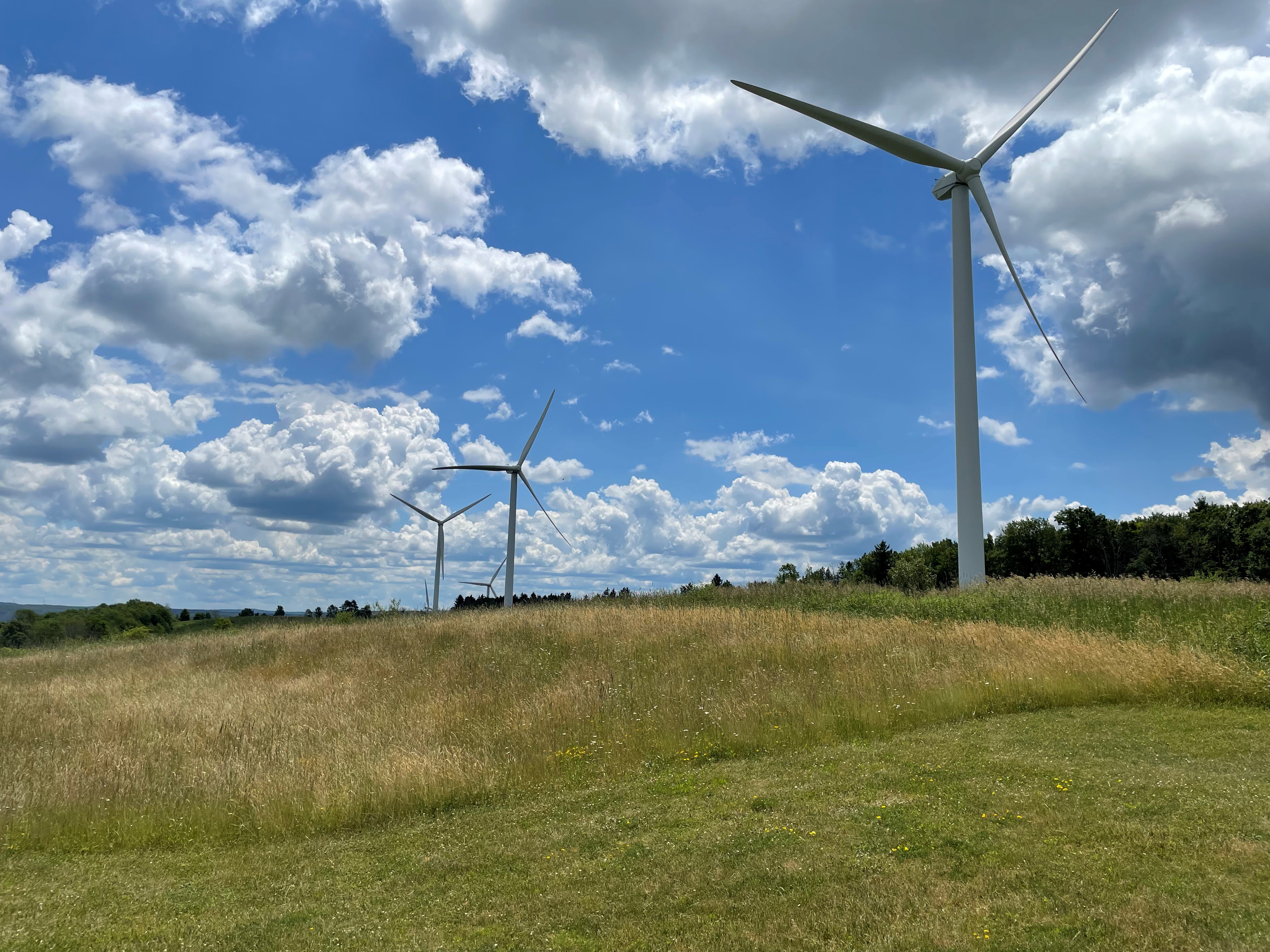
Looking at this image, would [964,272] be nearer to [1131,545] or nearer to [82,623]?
[1131,545]

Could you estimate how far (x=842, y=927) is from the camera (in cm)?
563

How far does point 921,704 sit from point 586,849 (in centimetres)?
700

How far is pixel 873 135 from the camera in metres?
28.0

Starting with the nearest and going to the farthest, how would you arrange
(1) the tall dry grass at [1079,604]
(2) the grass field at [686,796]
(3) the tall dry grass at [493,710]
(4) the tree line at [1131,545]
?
(2) the grass field at [686,796]
(3) the tall dry grass at [493,710]
(1) the tall dry grass at [1079,604]
(4) the tree line at [1131,545]

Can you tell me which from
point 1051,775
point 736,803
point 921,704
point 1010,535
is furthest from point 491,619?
point 1010,535

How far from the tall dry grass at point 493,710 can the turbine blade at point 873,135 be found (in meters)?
17.3

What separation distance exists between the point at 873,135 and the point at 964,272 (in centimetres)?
612

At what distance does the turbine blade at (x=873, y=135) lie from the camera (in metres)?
25.4

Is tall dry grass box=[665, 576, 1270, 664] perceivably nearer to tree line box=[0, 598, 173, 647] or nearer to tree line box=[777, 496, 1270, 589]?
tree line box=[777, 496, 1270, 589]

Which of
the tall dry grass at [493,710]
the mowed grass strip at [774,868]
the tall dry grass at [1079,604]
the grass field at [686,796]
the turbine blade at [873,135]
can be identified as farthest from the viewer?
the turbine blade at [873,135]

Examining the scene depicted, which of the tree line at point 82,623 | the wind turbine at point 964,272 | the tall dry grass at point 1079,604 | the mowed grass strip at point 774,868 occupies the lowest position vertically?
the tree line at point 82,623

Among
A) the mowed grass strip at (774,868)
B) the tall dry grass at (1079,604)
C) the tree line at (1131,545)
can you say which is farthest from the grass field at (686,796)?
the tree line at (1131,545)

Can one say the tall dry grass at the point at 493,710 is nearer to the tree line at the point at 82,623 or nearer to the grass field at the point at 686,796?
the grass field at the point at 686,796

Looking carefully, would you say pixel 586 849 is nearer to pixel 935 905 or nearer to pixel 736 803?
pixel 736 803
